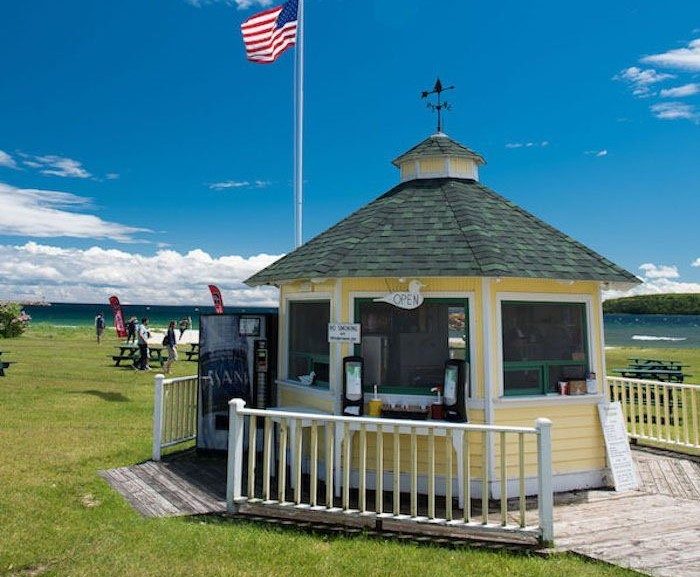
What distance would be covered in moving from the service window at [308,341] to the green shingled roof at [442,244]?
2.43 feet

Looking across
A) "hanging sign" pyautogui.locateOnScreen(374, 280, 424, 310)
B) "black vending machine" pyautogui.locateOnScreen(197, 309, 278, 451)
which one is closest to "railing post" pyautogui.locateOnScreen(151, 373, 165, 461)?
"black vending machine" pyautogui.locateOnScreen(197, 309, 278, 451)

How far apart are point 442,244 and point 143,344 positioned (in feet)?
50.4

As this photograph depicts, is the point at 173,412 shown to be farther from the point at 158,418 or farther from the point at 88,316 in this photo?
the point at 88,316

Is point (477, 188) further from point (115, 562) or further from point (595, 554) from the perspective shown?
point (115, 562)

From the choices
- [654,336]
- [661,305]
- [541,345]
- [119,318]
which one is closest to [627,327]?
[654,336]

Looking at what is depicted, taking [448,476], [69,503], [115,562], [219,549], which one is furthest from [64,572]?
[448,476]

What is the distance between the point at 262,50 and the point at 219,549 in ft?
35.6

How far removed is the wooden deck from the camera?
5.01m

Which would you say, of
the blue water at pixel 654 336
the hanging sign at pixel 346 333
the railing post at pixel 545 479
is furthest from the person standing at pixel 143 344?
the blue water at pixel 654 336

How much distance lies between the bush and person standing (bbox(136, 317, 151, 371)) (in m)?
16.2

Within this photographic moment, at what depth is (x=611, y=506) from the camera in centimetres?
654

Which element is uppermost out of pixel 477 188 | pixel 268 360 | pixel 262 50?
pixel 262 50

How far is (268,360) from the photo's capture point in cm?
891

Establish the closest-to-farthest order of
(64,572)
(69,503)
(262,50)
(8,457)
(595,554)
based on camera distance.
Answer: (64,572), (595,554), (69,503), (8,457), (262,50)
